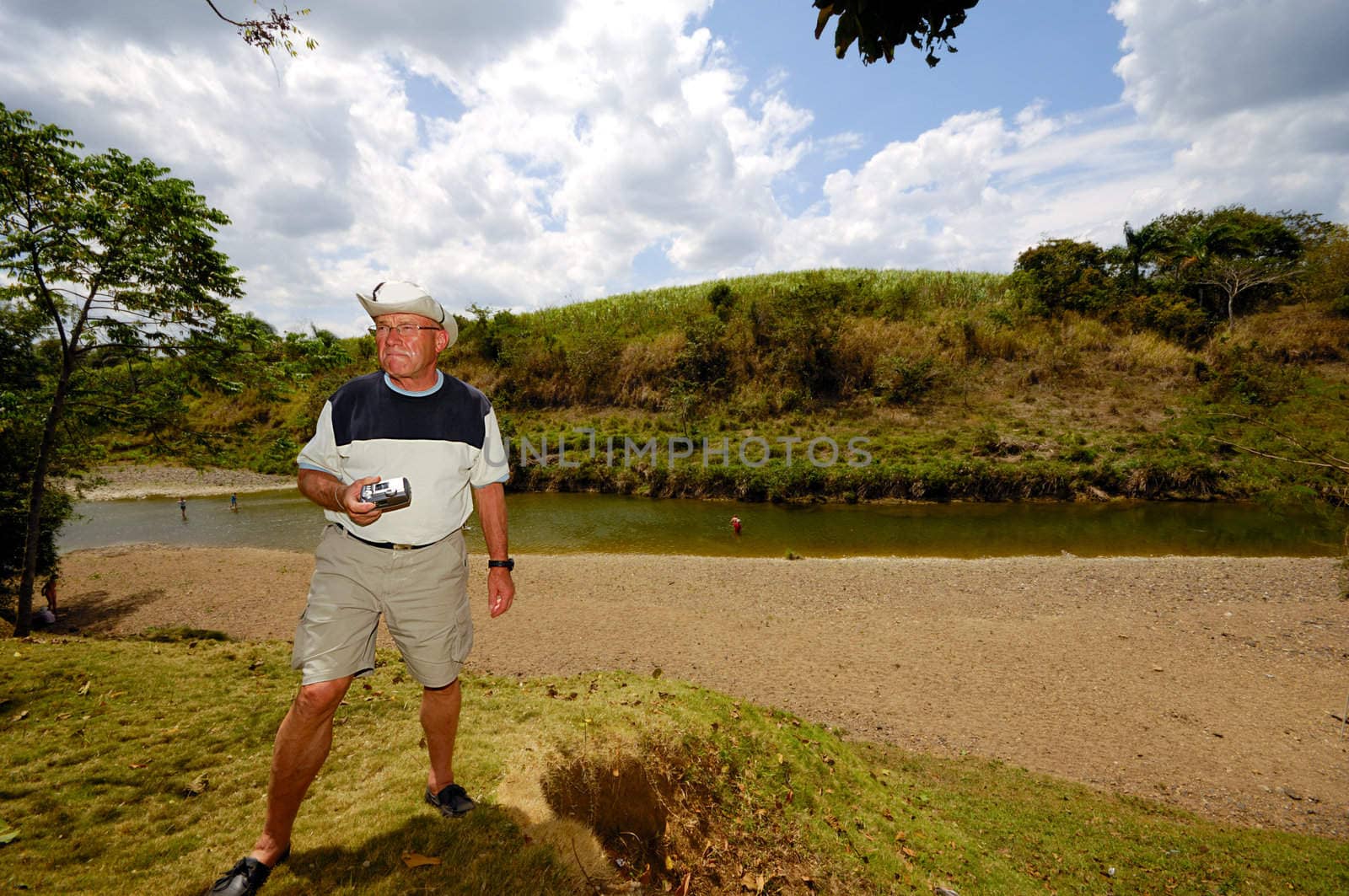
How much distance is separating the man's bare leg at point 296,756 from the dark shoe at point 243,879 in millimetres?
45

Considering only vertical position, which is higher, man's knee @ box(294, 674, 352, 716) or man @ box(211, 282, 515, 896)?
man @ box(211, 282, 515, 896)

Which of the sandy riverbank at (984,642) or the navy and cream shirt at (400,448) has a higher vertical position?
the navy and cream shirt at (400,448)

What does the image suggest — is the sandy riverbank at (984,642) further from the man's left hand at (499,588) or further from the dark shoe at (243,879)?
the dark shoe at (243,879)

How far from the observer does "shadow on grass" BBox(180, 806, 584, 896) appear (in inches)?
97.4

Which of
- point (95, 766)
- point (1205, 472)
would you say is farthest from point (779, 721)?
point (1205, 472)

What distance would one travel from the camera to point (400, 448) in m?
2.61

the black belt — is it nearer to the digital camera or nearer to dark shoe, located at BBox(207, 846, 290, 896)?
the digital camera

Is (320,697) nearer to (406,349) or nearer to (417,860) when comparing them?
(417,860)

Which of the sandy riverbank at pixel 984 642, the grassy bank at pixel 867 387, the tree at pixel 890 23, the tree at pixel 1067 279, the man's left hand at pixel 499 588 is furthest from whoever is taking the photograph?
the tree at pixel 1067 279

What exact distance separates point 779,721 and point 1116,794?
4488 millimetres

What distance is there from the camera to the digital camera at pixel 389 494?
232 cm

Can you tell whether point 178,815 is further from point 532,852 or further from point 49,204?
point 49,204

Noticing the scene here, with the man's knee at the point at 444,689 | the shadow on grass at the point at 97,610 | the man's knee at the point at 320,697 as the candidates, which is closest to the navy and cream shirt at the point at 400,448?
the man's knee at the point at 320,697

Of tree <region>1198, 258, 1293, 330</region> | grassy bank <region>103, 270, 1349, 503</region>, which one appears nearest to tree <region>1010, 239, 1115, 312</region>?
grassy bank <region>103, 270, 1349, 503</region>
